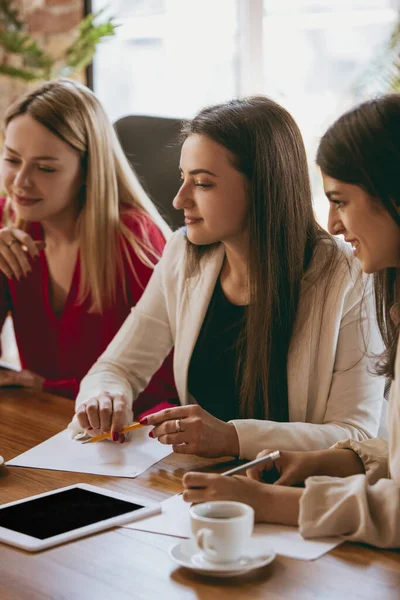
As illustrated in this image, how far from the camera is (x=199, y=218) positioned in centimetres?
152

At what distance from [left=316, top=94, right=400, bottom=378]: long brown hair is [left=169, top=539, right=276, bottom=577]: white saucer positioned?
1.54 ft

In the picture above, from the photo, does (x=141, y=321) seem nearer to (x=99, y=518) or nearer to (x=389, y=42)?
(x=99, y=518)

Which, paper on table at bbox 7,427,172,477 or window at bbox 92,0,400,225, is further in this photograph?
window at bbox 92,0,400,225

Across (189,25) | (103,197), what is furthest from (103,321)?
(189,25)

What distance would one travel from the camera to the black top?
1613mm

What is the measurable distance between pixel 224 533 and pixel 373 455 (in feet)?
1.14

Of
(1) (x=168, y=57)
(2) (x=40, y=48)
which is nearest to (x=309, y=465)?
(1) (x=168, y=57)

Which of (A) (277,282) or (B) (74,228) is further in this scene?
(B) (74,228)

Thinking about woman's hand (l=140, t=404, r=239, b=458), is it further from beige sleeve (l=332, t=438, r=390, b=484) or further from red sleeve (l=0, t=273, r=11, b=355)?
red sleeve (l=0, t=273, r=11, b=355)

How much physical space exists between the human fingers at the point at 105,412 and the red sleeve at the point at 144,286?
542 millimetres

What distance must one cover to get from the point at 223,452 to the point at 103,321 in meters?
0.80

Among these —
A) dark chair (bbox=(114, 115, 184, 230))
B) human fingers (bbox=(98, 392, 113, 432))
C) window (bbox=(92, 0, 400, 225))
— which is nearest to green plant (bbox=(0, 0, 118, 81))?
window (bbox=(92, 0, 400, 225))

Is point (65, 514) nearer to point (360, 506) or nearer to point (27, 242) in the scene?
point (360, 506)

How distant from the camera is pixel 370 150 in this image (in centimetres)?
109
